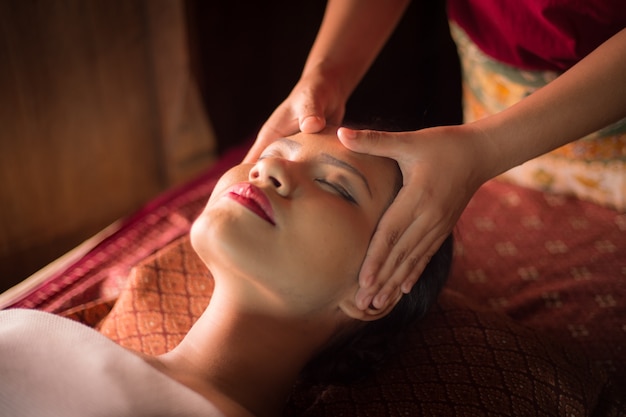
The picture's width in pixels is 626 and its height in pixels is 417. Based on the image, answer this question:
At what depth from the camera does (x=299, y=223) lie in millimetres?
1216

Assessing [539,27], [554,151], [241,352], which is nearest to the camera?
[241,352]

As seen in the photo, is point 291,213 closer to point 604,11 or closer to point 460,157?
point 460,157

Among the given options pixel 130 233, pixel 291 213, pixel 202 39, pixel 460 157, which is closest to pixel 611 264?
pixel 460 157

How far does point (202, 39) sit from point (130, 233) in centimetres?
132

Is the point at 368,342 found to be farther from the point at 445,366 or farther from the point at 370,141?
the point at 370,141

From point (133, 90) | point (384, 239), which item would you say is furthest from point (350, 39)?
point (133, 90)

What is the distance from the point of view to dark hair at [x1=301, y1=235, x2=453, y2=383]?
57.7 inches

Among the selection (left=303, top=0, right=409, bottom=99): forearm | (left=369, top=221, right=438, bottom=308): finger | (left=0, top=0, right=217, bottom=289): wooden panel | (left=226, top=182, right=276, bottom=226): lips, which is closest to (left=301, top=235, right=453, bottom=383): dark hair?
(left=369, top=221, right=438, bottom=308): finger

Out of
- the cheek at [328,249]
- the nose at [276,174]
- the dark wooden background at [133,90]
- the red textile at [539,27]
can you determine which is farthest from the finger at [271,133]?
the dark wooden background at [133,90]

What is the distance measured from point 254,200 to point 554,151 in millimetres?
1146

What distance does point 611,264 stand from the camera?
6.25ft

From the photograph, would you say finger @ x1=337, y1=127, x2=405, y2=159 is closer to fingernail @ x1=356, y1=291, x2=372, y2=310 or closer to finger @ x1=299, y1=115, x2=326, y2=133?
finger @ x1=299, y1=115, x2=326, y2=133

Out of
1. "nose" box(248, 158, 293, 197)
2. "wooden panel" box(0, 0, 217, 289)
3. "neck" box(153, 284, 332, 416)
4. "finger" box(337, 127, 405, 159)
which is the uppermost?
"finger" box(337, 127, 405, 159)

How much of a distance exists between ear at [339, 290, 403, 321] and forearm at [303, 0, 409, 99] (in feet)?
1.99
